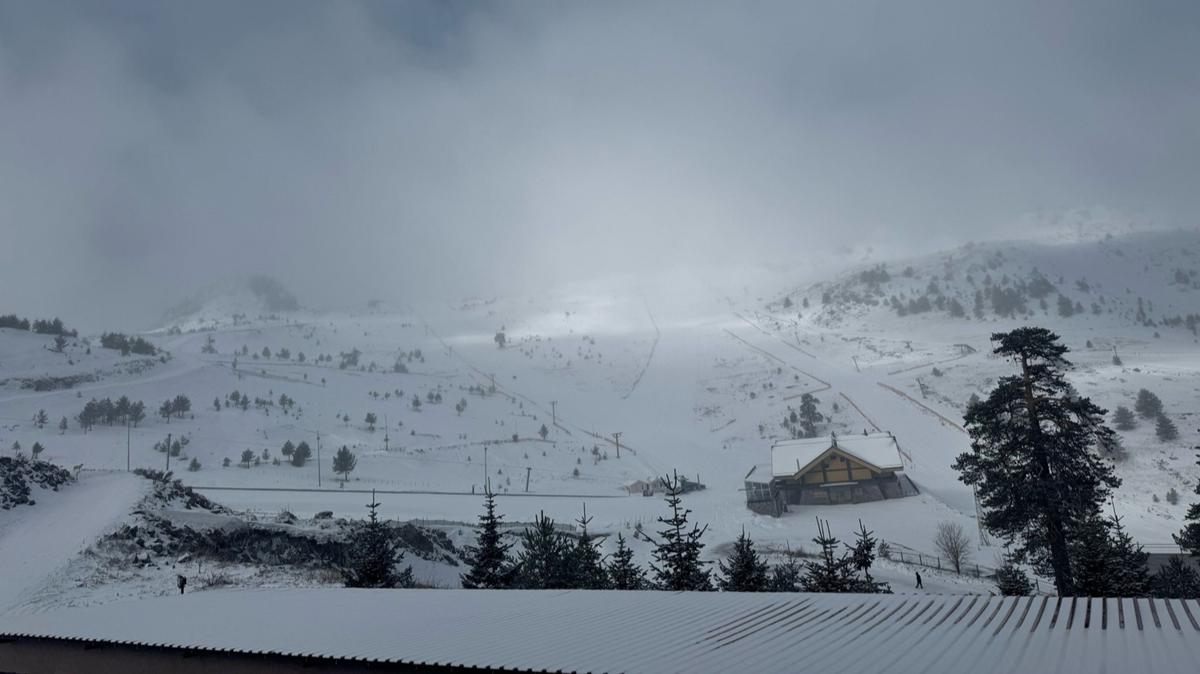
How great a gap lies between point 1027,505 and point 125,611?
2735cm

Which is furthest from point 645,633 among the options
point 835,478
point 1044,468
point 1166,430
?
point 1166,430

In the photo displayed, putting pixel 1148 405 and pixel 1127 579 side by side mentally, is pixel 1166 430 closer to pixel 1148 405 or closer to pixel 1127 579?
pixel 1148 405

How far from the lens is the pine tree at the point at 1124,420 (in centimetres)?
7050

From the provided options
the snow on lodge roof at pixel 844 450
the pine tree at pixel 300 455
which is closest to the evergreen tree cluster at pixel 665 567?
the snow on lodge roof at pixel 844 450

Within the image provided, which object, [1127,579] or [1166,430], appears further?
[1166,430]

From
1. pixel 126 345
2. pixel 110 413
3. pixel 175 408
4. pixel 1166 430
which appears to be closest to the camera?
pixel 1166 430

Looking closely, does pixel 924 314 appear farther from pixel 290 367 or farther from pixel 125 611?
pixel 125 611

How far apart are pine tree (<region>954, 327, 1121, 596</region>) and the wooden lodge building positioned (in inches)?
1473

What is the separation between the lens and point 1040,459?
21438mm

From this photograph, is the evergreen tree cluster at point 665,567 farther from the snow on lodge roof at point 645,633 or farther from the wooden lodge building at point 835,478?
the wooden lodge building at point 835,478

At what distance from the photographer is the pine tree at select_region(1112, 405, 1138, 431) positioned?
70500mm

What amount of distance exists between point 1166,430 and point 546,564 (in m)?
72.8

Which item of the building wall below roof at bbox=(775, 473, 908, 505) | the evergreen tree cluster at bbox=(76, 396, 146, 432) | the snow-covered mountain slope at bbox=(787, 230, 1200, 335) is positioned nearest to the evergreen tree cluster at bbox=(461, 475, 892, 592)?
the building wall below roof at bbox=(775, 473, 908, 505)

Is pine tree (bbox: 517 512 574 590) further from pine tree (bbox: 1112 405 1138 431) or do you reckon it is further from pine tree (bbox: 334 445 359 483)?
pine tree (bbox: 1112 405 1138 431)
